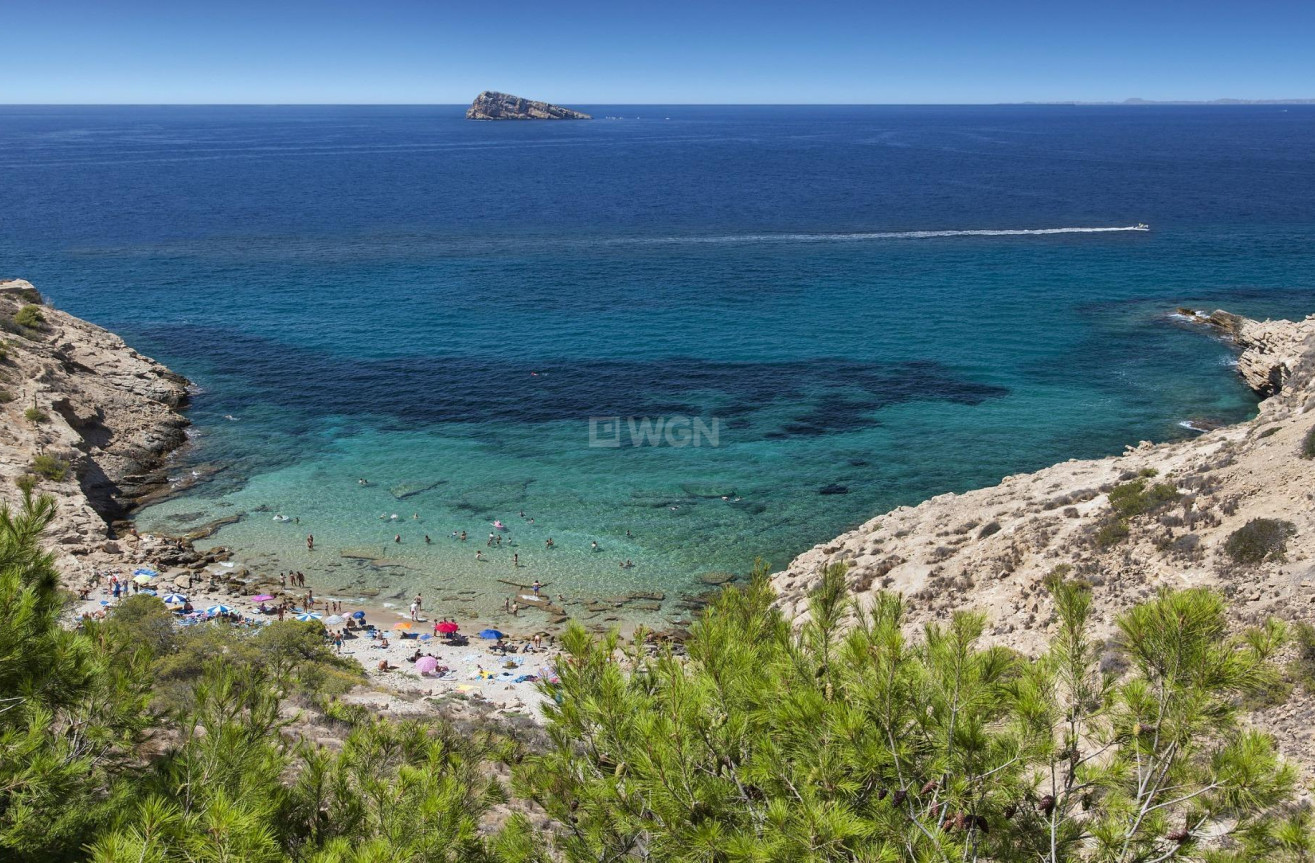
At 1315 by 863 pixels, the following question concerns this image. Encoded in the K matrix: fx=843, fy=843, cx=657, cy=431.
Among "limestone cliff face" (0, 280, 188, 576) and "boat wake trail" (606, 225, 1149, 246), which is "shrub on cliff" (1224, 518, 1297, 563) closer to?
"limestone cliff face" (0, 280, 188, 576)

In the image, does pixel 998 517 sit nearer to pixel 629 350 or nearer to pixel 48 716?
pixel 48 716

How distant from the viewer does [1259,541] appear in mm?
20344

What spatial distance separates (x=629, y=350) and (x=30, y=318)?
3613 centimetres

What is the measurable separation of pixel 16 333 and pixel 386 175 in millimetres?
117874

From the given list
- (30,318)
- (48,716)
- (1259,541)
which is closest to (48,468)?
(30,318)

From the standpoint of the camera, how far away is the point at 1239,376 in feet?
173

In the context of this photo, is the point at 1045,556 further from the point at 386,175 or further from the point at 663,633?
the point at 386,175

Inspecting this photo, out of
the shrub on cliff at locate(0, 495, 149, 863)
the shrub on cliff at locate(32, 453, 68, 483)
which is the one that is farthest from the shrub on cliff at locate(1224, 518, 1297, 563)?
the shrub on cliff at locate(32, 453, 68, 483)

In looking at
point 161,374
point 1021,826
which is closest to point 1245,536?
point 1021,826

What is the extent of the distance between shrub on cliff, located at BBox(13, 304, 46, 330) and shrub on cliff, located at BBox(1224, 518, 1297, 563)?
5817 centimetres

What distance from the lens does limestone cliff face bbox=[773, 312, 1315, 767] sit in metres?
19.4

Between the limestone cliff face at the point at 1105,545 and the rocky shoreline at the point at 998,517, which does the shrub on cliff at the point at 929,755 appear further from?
the rocky shoreline at the point at 998,517

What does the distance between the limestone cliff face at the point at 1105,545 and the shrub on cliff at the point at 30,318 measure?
150 ft

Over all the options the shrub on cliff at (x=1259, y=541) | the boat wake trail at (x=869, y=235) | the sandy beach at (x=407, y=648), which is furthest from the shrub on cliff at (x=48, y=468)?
the boat wake trail at (x=869, y=235)
